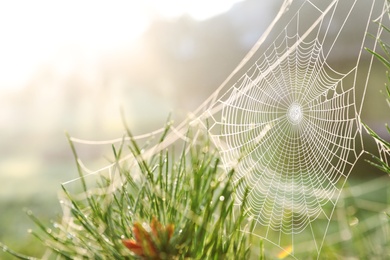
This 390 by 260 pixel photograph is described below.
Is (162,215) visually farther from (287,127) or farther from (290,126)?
(287,127)

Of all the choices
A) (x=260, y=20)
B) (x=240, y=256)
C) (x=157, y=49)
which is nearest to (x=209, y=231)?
(x=240, y=256)

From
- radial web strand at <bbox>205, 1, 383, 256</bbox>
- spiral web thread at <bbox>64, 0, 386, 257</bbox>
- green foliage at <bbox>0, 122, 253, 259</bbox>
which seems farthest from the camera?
radial web strand at <bbox>205, 1, 383, 256</bbox>

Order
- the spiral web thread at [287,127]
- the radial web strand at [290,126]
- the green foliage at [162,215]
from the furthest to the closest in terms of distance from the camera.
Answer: the radial web strand at [290,126]
the spiral web thread at [287,127]
the green foliage at [162,215]

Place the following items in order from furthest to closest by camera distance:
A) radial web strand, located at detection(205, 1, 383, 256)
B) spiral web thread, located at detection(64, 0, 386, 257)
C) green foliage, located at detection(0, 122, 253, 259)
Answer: radial web strand, located at detection(205, 1, 383, 256) → spiral web thread, located at detection(64, 0, 386, 257) → green foliage, located at detection(0, 122, 253, 259)

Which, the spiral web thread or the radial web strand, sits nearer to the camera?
the spiral web thread

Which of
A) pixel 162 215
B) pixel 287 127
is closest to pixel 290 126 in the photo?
pixel 287 127

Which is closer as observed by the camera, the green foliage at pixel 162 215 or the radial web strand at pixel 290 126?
the green foliage at pixel 162 215

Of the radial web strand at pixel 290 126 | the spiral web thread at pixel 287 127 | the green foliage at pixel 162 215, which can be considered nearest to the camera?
the green foliage at pixel 162 215

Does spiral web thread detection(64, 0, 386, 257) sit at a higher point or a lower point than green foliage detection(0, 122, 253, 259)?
higher

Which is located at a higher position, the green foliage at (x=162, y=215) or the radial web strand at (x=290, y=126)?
the radial web strand at (x=290, y=126)
